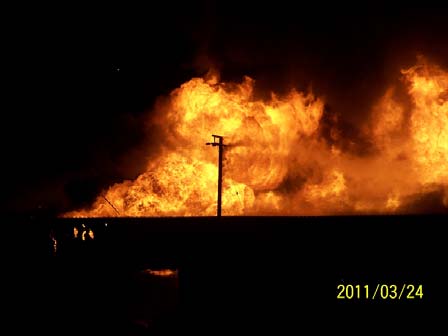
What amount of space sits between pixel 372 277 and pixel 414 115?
49.9ft

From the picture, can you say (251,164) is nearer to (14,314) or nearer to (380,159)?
(380,159)

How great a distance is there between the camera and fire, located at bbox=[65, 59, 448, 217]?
2398 centimetres

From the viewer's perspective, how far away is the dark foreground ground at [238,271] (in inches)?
421

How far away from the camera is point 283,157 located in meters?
26.2
